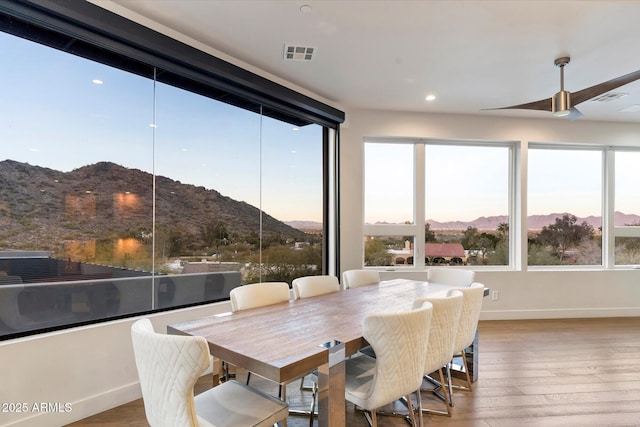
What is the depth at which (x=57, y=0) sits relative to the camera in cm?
197

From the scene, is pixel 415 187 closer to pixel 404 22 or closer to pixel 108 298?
pixel 404 22

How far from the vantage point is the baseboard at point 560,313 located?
4508 mm

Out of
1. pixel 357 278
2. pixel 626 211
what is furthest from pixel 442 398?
pixel 626 211

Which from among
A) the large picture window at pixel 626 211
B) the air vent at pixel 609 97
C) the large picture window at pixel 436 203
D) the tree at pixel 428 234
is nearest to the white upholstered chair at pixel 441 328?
the large picture window at pixel 436 203

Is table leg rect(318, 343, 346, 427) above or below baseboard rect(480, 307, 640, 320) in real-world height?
above

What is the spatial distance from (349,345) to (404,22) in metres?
2.33

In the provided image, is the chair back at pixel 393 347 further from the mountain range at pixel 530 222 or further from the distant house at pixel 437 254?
the mountain range at pixel 530 222

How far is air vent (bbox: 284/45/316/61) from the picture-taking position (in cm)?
280

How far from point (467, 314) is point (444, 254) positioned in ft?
8.20

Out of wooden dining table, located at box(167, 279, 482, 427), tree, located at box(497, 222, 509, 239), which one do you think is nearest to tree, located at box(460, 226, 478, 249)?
tree, located at box(497, 222, 509, 239)

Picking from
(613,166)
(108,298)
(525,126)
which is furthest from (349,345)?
(613,166)

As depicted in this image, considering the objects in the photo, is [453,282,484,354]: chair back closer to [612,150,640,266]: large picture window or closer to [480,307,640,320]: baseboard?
[480,307,640,320]: baseboard

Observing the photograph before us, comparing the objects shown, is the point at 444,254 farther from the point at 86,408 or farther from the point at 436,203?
the point at 86,408

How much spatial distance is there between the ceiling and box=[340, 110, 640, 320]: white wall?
663 mm
